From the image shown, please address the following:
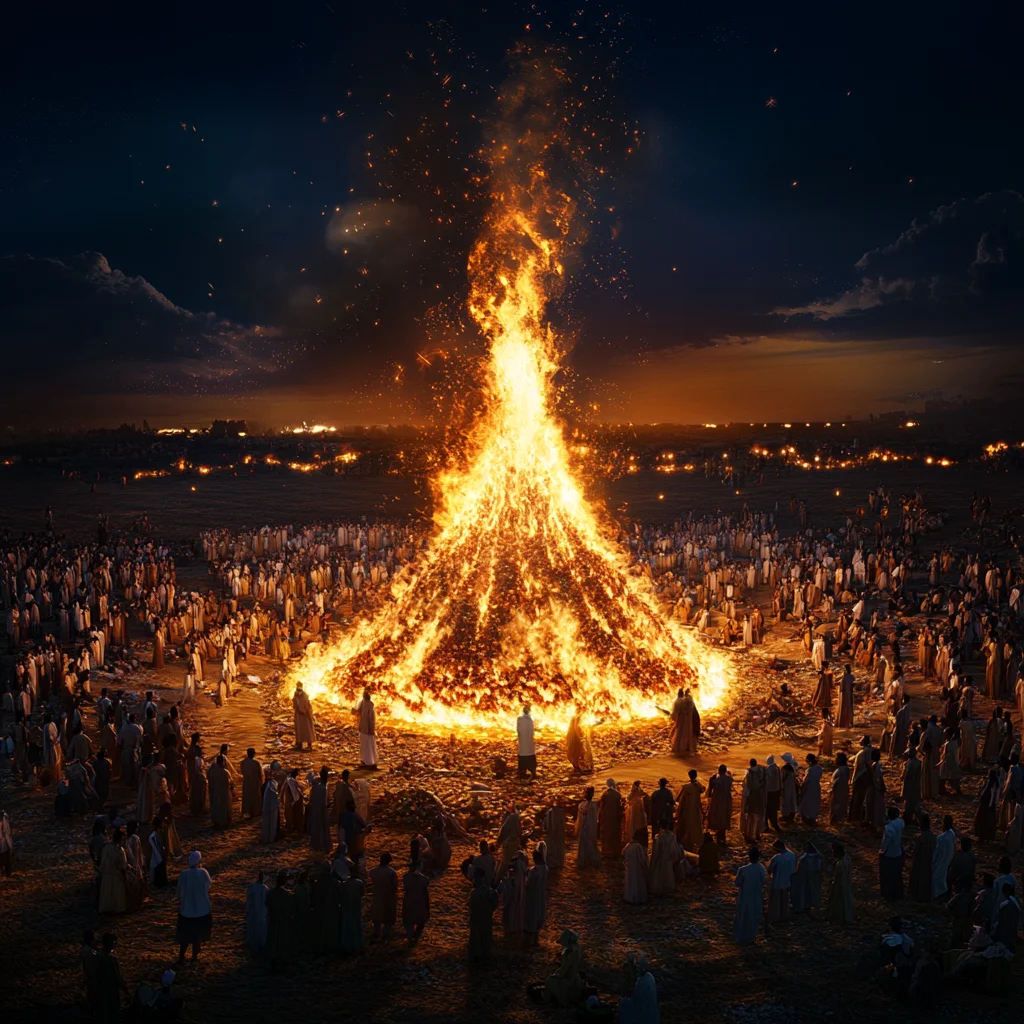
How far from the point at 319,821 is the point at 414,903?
273 centimetres

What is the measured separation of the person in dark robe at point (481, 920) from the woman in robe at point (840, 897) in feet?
12.5

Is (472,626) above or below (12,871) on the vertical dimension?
above

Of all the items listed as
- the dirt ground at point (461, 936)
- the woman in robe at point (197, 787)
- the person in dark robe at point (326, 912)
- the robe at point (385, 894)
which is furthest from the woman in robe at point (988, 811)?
the woman in robe at point (197, 787)

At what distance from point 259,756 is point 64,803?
3.40m

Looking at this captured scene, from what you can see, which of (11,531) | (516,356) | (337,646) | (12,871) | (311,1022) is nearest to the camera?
(311,1022)

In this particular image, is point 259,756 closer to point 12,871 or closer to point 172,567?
point 12,871

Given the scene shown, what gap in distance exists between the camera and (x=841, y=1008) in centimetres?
784

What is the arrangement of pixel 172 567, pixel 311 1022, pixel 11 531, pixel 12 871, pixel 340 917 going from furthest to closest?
1. pixel 11 531
2. pixel 172 567
3. pixel 12 871
4. pixel 340 917
5. pixel 311 1022

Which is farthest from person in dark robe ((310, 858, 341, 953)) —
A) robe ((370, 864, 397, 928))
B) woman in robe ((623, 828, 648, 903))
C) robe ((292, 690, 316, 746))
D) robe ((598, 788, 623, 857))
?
robe ((292, 690, 316, 746))

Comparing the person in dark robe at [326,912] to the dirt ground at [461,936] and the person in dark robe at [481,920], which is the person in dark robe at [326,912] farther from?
the person in dark robe at [481,920]

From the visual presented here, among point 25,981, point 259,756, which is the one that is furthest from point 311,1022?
point 259,756

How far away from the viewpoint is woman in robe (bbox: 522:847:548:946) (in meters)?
8.99

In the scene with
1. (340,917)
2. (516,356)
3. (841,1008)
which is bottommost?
(841,1008)

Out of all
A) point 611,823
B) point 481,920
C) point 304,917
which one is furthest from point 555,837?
point 304,917
